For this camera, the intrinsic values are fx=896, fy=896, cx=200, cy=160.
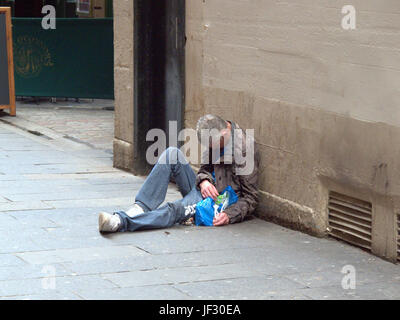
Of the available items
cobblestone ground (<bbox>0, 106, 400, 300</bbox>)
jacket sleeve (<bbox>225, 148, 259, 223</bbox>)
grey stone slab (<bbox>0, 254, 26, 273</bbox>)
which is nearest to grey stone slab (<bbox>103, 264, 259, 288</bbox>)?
cobblestone ground (<bbox>0, 106, 400, 300</bbox>)

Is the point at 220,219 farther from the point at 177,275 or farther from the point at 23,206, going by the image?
the point at 23,206

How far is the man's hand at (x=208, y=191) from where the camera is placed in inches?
277

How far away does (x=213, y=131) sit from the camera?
23.0 feet

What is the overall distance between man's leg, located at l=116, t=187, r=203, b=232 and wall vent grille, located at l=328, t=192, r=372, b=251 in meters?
1.08

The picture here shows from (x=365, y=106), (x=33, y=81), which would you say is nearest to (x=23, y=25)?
(x=33, y=81)

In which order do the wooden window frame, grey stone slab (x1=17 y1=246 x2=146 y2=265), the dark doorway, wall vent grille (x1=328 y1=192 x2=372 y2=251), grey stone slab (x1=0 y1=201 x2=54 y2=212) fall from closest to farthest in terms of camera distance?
grey stone slab (x1=17 y1=246 x2=146 y2=265) < wall vent grille (x1=328 y1=192 x2=372 y2=251) < grey stone slab (x1=0 y1=201 x2=54 y2=212) < the dark doorway < the wooden window frame

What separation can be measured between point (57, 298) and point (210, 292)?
899mm

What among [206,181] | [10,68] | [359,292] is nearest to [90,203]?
[206,181]

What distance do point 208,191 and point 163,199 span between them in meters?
0.36

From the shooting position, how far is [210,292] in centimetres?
532

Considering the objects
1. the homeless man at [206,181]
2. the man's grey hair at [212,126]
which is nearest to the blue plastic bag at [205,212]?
the homeless man at [206,181]

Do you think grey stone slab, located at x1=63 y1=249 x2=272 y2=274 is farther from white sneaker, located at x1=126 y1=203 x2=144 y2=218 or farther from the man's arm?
the man's arm

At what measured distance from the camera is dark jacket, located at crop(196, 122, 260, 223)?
7.15 meters

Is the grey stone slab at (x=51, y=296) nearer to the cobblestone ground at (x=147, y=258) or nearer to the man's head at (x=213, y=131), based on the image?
the cobblestone ground at (x=147, y=258)
